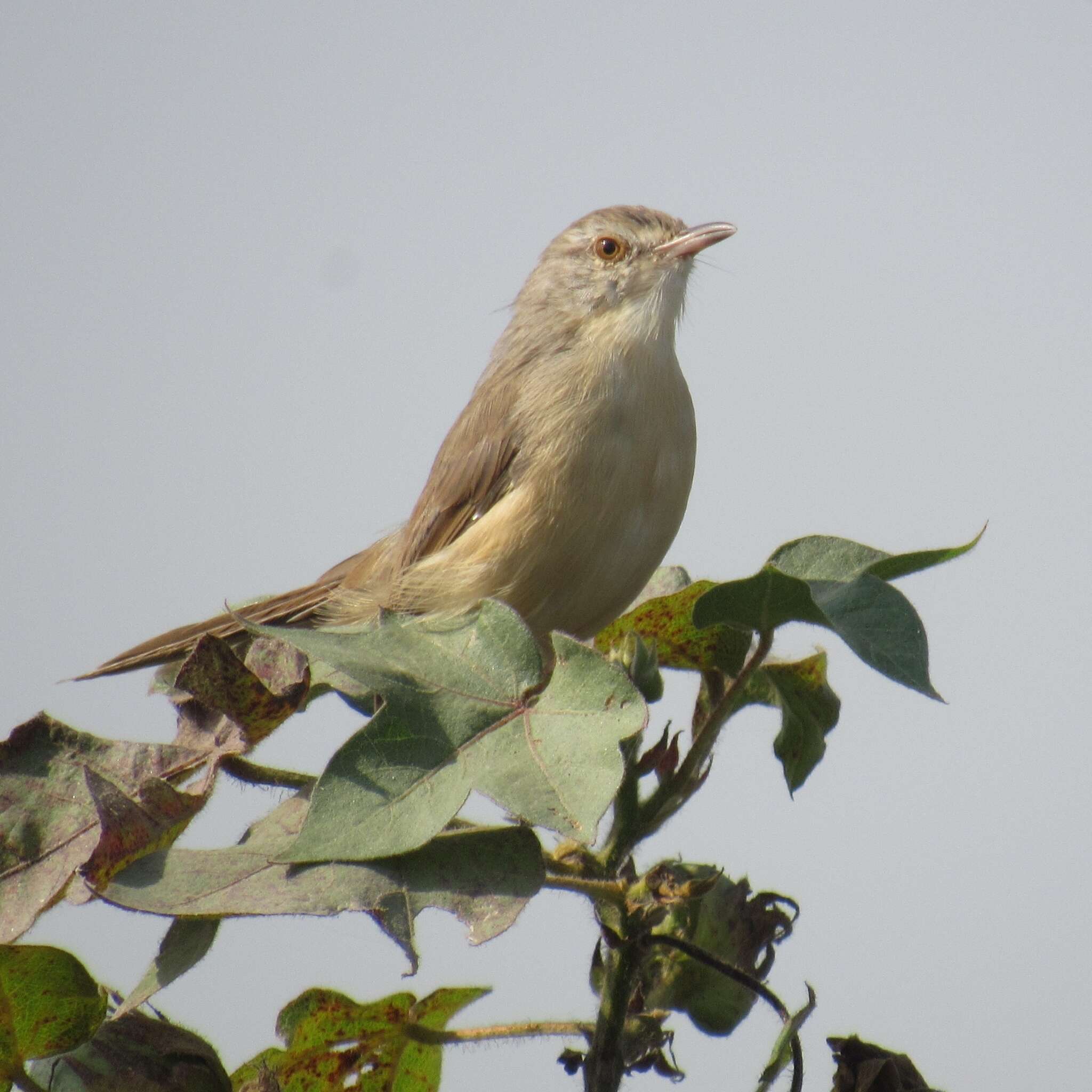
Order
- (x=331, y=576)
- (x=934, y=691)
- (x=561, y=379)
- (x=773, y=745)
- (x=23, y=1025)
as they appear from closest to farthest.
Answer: (x=934, y=691) → (x=23, y=1025) → (x=773, y=745) → (x=561, y=379) → (x=331, y=576)

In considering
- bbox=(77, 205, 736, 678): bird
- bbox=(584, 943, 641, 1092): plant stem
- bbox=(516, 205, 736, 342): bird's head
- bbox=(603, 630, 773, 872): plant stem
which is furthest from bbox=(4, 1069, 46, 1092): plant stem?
bbox=(516, 205, 736, 342): bird's head

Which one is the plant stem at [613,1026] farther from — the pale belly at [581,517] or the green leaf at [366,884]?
the pale belly at [581,517]

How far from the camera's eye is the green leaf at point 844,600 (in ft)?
6.57

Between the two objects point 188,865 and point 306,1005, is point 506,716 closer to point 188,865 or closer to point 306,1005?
point 188,865

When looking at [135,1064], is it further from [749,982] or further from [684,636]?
[684,636]

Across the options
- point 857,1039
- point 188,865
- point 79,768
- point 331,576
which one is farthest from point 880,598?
point 331,576

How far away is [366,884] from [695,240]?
145 inches

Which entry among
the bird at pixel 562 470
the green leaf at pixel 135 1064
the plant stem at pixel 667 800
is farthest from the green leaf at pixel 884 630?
the bird at pixel 562 470

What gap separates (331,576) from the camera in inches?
213

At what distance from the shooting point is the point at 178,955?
2.15 meters

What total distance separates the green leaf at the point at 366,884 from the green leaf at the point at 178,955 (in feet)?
0.43

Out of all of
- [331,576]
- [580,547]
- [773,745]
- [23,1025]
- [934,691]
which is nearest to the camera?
[934,691]

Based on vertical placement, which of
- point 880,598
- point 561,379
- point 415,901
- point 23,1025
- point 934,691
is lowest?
point 23,1025

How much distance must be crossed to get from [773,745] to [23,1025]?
141cm
